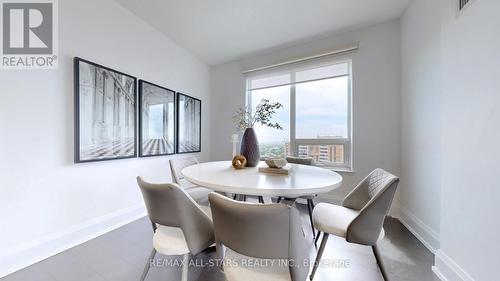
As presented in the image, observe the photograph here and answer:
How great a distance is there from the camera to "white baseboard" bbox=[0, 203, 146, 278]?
55.5 inches

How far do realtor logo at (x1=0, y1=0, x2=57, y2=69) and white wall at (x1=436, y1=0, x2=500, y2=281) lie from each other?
3194 millimetres

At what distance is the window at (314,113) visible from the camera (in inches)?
111

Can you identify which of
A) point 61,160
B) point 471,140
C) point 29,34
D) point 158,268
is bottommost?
point 158,268

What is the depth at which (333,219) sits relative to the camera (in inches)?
49.3

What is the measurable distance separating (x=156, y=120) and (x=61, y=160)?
110 centimetres

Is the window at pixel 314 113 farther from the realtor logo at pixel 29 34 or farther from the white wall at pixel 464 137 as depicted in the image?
the realtor logo at pixel 29 34

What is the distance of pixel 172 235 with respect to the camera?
1090 mm

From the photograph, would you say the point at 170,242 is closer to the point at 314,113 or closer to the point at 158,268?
the point at 158,268

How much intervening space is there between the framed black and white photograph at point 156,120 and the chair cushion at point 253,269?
213cm

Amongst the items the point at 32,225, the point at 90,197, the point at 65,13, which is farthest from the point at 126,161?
the point at 65,13

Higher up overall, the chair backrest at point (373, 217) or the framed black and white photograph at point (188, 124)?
the framed black and white photograph at point (188, 124)

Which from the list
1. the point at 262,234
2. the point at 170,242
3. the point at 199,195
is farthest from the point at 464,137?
the point at 199,195

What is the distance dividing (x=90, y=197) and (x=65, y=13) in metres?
1.81

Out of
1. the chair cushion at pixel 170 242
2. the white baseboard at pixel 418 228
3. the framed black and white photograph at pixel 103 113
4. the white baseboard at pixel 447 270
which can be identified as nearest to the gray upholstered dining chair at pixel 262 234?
the chair cushion at pixel 170 242
